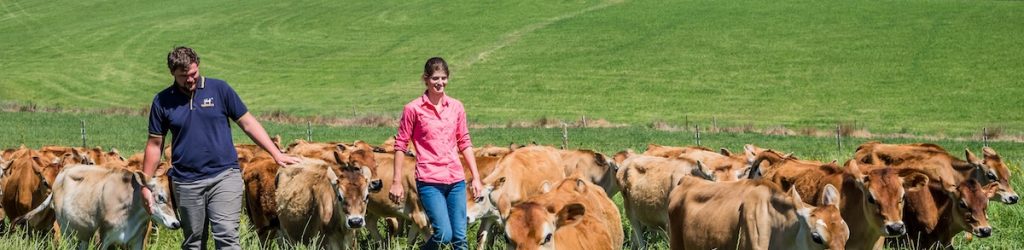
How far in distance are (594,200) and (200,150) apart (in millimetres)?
3655

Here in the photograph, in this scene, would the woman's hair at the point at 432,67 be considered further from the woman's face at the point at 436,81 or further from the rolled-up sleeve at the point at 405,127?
the rolled-up sleeve at the point at 405,127

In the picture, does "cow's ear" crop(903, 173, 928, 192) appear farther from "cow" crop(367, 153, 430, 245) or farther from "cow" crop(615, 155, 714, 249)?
"cow" crop(367, 153, 430, 245)

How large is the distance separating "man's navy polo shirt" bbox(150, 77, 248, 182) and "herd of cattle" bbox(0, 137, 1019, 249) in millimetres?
520

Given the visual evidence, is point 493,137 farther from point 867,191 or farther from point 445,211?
point 445,211

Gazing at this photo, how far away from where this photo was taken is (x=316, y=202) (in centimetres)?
1178

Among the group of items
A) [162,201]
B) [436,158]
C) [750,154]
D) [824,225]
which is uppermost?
[436,158]

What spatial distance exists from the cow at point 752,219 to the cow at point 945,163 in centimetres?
416

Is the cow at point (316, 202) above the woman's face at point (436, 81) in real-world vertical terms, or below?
below

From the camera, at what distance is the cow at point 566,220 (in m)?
8.45

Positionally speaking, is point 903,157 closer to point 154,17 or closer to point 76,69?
point 76,69

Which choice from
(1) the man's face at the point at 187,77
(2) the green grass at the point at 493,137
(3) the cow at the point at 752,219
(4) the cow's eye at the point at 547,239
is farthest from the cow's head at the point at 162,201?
(2) the green grass at the point at 493,137

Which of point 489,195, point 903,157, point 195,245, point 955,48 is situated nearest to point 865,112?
point 955,48

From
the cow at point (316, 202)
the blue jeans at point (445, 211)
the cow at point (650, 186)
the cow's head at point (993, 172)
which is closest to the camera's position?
the blue jeans at point (445, 211)

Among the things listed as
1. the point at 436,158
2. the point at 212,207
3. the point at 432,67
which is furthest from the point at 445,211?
the point at 212,207
